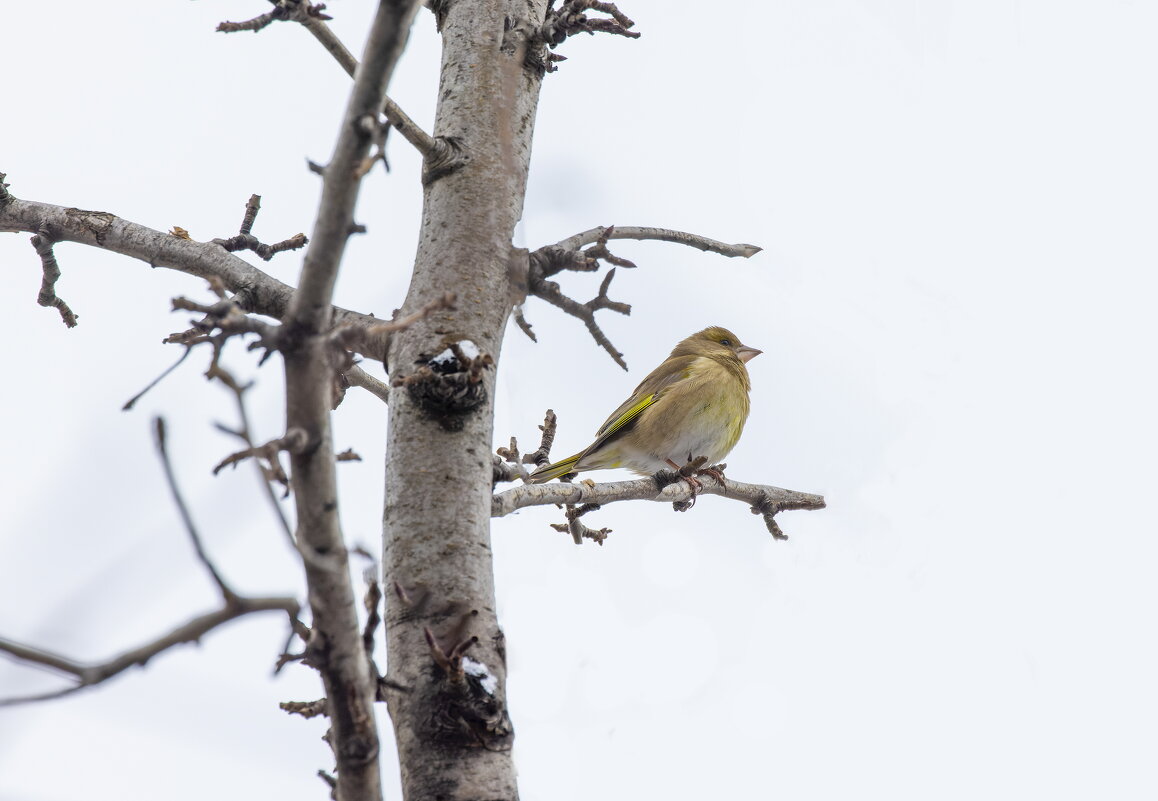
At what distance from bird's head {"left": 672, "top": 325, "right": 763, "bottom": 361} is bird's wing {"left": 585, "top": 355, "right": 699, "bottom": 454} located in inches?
13.8

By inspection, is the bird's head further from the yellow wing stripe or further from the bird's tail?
the bird's tail

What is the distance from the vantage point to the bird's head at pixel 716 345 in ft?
27.7

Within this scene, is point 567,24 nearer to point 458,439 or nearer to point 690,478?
point 458,439

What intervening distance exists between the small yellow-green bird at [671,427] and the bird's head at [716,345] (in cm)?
74

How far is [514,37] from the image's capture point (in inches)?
136

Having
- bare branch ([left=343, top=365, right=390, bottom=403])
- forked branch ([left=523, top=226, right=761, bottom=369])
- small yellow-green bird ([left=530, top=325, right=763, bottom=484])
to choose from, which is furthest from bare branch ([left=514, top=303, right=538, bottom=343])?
small yellow-green bird ([left=530, top=325, right=763, bottom=484])

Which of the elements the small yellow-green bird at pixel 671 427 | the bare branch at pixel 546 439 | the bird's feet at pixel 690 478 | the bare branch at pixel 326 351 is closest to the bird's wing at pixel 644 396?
the small yellow-green bird at pixel 671 427

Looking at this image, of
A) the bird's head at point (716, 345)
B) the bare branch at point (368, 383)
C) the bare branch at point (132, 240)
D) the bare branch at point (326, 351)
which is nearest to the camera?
the bare branch at point (326, 351)

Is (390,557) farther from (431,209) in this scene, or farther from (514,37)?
(514,37)

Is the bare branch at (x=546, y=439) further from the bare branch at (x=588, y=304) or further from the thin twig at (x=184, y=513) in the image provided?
the thin twig at (x=184, y=513)

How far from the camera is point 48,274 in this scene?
12.1 feet

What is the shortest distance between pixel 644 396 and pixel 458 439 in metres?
4.96

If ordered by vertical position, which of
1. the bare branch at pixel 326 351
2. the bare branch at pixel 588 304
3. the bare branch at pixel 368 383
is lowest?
the bare branch at pixel 326 351


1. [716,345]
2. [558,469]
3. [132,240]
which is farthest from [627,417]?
[132,240]
